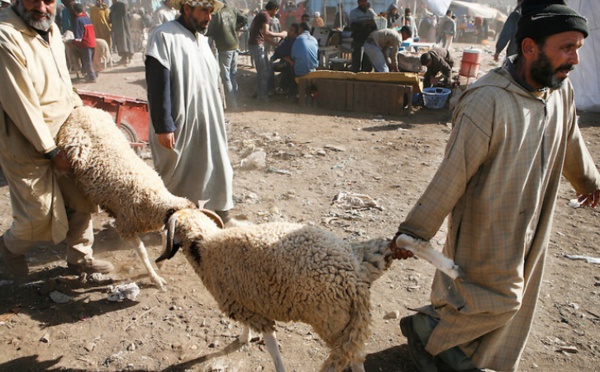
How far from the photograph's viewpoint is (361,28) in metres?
11.7

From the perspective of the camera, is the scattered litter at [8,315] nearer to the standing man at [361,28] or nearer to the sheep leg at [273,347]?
the sheep leg at [273,347]

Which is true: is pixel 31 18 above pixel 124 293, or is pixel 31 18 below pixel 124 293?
above

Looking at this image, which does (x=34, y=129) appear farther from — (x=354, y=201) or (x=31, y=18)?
(x=354, y=201)

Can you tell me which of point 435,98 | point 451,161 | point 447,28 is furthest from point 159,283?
point 447,28

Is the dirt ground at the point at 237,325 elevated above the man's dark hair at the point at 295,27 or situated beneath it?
situated beneath

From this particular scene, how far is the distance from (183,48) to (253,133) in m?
4.24

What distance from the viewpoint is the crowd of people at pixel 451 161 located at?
2.18 meters

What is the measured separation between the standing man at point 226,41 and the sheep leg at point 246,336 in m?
7.28

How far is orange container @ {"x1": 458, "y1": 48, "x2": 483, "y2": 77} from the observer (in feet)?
34.2

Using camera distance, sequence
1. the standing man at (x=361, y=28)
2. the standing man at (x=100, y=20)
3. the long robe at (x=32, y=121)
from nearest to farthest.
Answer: the long robe at (x=32, y=121) < the standing man at (x=361, y=28) < the standing man at (x=100, y=20)

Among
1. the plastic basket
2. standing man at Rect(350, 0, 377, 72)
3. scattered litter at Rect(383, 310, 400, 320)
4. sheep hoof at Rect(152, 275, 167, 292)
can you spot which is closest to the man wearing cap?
scattered litter at Rect(383, 310, 400, 320)

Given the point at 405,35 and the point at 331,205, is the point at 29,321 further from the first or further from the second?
the point at 405,35

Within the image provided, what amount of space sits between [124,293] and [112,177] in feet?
3.09

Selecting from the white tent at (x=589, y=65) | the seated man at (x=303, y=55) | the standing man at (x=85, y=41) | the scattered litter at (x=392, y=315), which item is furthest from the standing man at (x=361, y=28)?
the scattered litter at (x=392, y=315)
